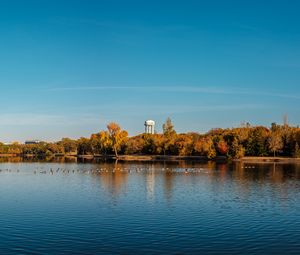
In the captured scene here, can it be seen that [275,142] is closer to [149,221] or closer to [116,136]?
[116,136]

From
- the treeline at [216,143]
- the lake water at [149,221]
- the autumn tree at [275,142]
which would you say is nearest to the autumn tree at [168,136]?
the treeline at [216,143]

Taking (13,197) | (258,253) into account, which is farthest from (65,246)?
(13,197)

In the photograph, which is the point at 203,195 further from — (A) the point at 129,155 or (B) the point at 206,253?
(A) the point at 129,155

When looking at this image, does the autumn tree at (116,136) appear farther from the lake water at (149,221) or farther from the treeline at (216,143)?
the lake water at (149,221)

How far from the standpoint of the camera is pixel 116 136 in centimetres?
15300

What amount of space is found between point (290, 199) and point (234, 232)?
14951 mm

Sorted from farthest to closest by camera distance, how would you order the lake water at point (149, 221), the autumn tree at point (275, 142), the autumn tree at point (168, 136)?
the autumn tree at point (168, 136) → the autumn tree at point (275, 142) → the lake water at point (149, 221)

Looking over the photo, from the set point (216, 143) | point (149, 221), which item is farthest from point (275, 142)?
point (149, 221)

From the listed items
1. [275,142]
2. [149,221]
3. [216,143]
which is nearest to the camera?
[149,221]

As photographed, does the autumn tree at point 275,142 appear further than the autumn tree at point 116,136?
No

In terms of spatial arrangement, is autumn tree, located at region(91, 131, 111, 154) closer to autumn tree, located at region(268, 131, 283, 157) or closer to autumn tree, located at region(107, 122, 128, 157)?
autumn tree, located at region(107, 122, 128, 157)

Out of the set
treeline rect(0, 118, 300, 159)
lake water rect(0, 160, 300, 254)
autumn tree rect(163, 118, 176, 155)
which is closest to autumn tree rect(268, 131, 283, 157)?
treeline rect(0, 118, 300, 159)

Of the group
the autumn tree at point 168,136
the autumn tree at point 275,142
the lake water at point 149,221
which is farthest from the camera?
the autumn tree at point 168,136

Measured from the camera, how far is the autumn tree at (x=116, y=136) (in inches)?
6038
